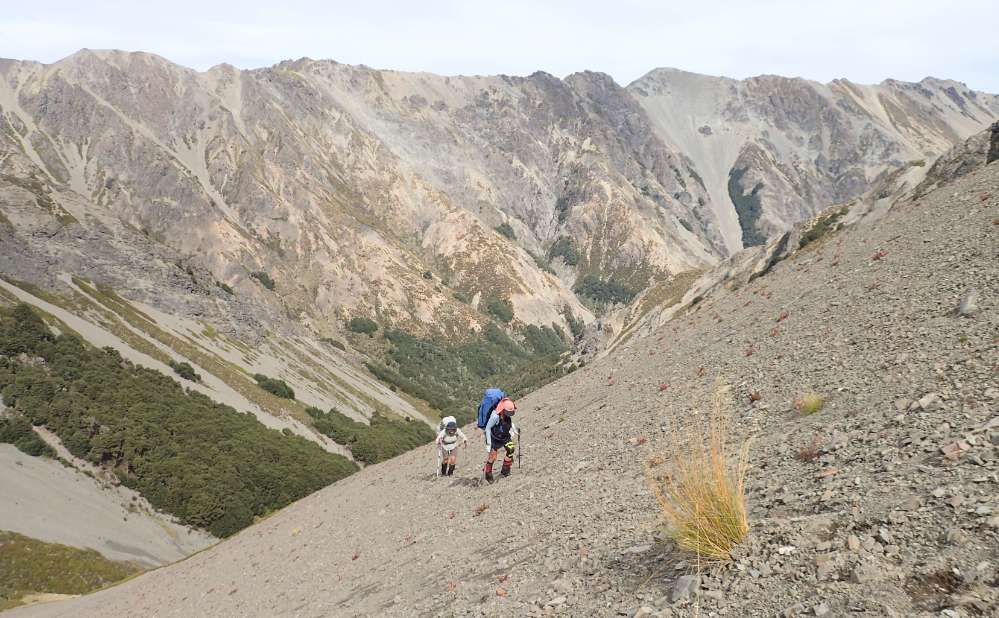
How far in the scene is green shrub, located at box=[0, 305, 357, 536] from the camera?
7450 cm

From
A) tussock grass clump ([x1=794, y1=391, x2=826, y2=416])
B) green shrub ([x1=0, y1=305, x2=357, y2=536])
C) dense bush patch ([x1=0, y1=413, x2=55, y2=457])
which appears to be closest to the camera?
tussock grass clump ([x1=794, y1=391, x2=826, y2=416])

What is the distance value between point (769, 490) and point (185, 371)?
119 m

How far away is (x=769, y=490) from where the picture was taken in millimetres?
10023

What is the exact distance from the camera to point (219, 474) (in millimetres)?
81312

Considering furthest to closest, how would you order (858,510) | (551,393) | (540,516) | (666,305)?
1. (666,305)
2. (551,393)
3. (540,516)
4. (858,510)

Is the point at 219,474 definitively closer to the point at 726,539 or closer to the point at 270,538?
the point at 270,538

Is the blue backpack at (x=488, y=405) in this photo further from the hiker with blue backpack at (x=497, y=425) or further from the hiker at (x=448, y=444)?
the hiker at (x=448, y=444)

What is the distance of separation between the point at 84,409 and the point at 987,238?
94.5 m

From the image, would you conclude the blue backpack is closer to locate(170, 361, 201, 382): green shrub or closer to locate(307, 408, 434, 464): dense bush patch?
locate(307, 408, 434, 464): dense bush patch

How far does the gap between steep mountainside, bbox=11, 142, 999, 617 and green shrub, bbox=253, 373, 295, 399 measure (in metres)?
104

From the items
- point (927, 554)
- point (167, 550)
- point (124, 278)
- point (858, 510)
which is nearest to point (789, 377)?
point (858, 510)

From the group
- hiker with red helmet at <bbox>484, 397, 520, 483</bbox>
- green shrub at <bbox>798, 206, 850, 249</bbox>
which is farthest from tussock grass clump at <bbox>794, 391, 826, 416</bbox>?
green shrub at <bbox>798, 206, 850, 249</bbox>

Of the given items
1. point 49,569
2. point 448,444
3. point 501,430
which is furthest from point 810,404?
point 49,569

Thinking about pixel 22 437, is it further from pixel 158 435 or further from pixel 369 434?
pixel 369 434
